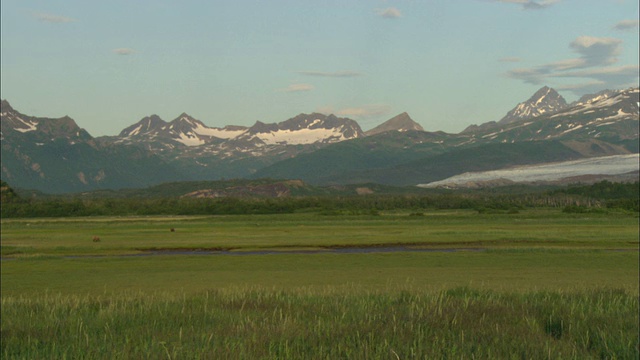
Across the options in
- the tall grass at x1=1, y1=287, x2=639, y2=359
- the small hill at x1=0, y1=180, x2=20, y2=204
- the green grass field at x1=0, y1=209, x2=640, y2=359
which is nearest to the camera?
the tall grass at x1=1, y1=287, x2=639, y2=359

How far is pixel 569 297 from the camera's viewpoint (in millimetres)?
19766

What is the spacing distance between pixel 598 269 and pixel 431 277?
1082 centimetres

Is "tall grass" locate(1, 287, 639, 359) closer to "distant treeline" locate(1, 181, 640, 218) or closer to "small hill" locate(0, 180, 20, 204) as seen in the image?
"distant treeline" locate(1, 181, 640, 218)

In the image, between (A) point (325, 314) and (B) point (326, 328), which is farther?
(A) point (325, 314)

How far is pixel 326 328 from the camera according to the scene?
13.4m

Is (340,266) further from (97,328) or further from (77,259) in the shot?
(97,328)

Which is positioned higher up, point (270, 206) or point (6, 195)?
point (6, 195)

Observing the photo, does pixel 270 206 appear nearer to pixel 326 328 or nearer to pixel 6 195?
pixel 6 195

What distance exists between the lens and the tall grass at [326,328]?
1097 cm

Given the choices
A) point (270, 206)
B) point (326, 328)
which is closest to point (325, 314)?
point (326, 328)

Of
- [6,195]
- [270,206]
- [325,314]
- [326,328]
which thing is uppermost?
[6,195]

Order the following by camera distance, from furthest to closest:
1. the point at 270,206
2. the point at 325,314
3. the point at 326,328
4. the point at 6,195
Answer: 1. the point at 6,195
2. the point at 270,206
3. the point at 325,314
4. the point at 326,328

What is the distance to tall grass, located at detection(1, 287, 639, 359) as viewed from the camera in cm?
1097

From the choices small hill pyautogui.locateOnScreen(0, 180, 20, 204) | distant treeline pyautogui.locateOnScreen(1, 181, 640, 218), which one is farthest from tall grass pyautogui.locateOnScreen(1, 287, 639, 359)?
small hill pyautogui.locateOnScreen(0, 180, 20, 204)
